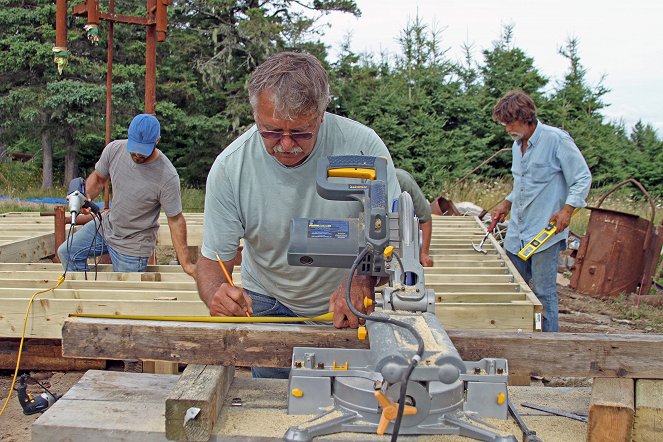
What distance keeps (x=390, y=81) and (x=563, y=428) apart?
19912 mm

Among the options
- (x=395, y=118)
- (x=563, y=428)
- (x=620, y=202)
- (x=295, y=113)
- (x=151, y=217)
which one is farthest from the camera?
(x=395, y=118)

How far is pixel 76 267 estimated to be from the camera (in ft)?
18.1

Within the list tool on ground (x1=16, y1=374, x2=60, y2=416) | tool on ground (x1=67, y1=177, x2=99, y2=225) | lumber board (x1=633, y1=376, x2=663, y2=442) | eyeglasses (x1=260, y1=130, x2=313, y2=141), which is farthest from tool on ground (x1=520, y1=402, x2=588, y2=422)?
tool on ground (x1=67, y1=177, x2=99, y2=225)

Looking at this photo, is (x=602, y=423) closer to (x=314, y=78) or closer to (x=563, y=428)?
(x=563, y=428)

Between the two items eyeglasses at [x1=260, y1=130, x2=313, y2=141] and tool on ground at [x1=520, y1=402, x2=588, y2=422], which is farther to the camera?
eyeglasses at [x1=260, y1=130, x2=313, y2=141]

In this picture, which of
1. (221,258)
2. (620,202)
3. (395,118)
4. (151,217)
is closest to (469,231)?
(151,217)

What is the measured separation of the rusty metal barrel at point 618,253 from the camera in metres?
7.74

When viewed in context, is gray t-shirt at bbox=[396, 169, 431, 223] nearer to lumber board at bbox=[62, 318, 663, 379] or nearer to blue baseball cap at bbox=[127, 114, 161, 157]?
blue baseball cap at bbox=[127, 114, 161, 157]

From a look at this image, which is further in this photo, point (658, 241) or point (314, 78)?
point (658, 241)

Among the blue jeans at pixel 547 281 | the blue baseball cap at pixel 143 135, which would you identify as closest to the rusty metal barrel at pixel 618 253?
the blue jeans at pixel 547 281

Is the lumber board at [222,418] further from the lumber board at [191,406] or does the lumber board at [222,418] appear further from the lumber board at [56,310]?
the lumber board at [56,310]

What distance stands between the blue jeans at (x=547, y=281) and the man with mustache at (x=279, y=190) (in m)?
2.69

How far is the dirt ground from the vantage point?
13.1 ft

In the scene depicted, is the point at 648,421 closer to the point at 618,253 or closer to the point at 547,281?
the point at 547,281
